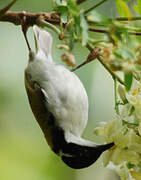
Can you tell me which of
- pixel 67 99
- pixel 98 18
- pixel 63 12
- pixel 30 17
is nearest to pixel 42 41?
pixel 67 99

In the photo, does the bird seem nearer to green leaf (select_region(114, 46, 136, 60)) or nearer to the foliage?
the foliage

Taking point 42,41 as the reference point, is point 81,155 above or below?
below

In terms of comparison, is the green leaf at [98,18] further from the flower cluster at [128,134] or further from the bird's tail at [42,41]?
the bird's tail at [42,41]

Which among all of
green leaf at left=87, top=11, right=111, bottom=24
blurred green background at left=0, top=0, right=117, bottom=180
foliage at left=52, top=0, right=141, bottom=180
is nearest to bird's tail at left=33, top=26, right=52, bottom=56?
foliage at left=52, top=0, right=141, bottom=180

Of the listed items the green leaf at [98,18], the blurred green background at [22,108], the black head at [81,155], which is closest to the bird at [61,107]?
the black head at [81,155]

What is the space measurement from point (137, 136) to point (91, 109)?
218cm

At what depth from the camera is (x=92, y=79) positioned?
3105 mm

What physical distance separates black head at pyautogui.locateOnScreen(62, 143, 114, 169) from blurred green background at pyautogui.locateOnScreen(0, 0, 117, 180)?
51.3 inches

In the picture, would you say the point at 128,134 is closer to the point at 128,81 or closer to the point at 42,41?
the point at 128,81

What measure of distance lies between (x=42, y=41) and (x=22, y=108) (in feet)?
4.84

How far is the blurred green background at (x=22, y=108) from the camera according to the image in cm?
286

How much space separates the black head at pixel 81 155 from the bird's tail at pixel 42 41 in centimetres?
41

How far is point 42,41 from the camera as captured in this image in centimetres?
175

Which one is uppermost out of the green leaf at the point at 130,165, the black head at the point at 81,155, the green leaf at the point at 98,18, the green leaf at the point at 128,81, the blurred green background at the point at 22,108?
the green leaf at the point at 98,18
